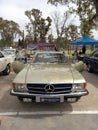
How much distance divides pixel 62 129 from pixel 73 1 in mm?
16064

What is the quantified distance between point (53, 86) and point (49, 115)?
0.72 metres

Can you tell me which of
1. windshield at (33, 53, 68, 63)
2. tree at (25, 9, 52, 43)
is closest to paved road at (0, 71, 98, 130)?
windshield at (33, 53, 68, 63)

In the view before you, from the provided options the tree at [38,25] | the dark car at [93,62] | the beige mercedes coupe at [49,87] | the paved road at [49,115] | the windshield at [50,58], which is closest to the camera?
the paved road at [49,115]

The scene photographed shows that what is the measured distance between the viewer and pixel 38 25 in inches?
2387

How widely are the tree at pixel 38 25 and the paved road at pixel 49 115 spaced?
54815 millimetres

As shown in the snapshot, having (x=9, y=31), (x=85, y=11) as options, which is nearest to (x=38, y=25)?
(x=9, y=31)

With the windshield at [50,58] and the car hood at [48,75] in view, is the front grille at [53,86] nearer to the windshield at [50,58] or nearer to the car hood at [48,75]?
the car hood at [48,75]

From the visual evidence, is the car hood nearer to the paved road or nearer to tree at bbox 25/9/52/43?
the paved road

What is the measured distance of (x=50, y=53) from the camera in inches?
306

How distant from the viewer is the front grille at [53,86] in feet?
17.2

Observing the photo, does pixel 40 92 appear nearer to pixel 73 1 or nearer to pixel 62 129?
pixel 62 129

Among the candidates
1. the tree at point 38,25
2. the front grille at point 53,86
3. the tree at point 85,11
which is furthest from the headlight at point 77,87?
the tree at point 38,25

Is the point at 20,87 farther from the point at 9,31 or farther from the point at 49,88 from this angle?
the point at 9,31

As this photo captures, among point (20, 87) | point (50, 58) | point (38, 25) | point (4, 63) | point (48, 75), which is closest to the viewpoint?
point (20, 87)
